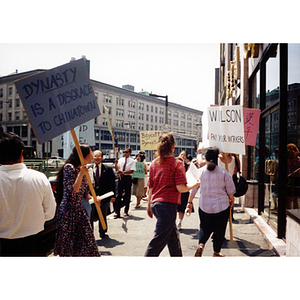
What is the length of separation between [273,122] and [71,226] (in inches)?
203

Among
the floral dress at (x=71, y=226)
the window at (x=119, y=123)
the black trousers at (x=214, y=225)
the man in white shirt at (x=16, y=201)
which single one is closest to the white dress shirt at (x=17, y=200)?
the man in white shirt at (x=16, y=201)

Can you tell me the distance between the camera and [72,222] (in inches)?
154

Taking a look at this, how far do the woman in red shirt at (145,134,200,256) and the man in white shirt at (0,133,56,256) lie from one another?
1.62 meters

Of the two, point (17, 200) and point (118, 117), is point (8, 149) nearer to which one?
point (17, 200)

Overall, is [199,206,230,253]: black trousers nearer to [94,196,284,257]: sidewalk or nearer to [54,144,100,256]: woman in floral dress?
[94,196,284,257]: sidewalk

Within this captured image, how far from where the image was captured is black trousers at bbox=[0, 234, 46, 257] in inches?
122

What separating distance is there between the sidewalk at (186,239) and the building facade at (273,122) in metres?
0.48

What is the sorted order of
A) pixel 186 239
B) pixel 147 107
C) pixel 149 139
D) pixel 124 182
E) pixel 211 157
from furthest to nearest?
pixel 147 107 < pixel 149 139 < pixel 124 182 < pixel 186 239 < pixel 211 157

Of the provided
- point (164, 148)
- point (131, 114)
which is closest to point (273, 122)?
point (164, 148)

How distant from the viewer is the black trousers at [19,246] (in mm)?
3100

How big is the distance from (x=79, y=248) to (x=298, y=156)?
402cm

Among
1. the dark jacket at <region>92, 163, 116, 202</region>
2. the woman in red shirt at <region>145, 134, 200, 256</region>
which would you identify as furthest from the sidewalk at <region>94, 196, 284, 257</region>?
the woman in red shirt at <region>145, 134, 200, 256</region>

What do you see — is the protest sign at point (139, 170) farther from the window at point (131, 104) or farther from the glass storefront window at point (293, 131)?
the window at point (131, 104)

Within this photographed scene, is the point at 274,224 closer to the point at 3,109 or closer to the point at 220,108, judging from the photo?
the point at 220,108
